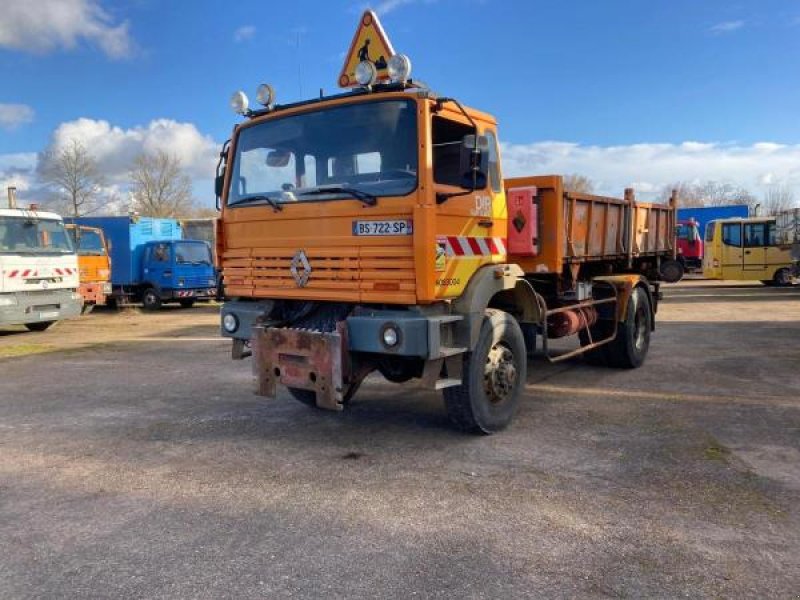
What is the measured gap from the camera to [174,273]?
65.2ft

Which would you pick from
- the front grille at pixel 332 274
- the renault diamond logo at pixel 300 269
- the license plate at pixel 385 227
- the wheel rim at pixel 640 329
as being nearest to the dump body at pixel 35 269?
the front grille at pixel 332 274

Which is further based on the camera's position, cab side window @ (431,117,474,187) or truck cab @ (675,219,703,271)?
truck cab @ (675,219,703,271)

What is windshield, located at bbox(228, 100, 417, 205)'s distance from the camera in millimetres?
5043

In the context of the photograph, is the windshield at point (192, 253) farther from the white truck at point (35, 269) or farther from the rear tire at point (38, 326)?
the white truck at point (35, 269)

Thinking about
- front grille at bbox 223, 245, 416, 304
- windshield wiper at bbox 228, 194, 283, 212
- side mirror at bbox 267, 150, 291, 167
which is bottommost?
front grille at bbox 223, 245, 416, 304

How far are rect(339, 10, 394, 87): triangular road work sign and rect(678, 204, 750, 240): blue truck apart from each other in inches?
1119

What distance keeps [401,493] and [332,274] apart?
1845 mm

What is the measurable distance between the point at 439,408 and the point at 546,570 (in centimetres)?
349

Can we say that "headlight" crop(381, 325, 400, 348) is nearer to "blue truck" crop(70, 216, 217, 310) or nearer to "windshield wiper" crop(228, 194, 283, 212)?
"windshield wiper" crop(228, 194, 283, 212)

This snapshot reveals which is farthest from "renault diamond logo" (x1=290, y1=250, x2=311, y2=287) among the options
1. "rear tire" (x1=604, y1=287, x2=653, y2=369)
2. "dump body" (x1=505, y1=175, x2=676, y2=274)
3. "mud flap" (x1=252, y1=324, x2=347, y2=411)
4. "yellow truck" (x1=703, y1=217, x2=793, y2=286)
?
"yellow truck" (x1=703, y1=217, x2=793, y2=286)

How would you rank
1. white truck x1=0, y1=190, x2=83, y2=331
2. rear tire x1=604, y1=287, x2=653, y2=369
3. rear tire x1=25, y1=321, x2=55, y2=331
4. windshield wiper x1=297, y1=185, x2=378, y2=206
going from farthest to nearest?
rear tire x1=25, y1=321, x2=55, y2=331
white truck x1=0, y1=190, x2=83, y2=331
rear tire x1=604, y1=287, x2=653, y2=369
windshield wiper x1=297, y1=185, x2=378, y2=206

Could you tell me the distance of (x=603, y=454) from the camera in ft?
17.0

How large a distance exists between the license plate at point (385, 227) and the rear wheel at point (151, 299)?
16.6 meters

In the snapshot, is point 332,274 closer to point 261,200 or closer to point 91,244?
point 261,200
